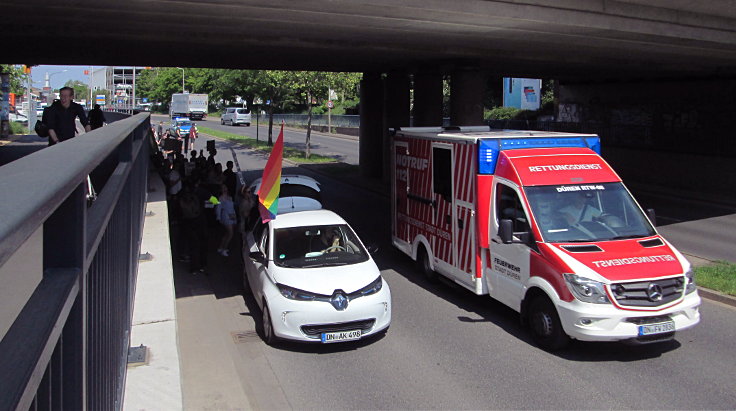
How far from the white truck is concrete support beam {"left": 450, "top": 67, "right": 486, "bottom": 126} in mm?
Answer: 53746

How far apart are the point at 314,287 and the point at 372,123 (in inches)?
878

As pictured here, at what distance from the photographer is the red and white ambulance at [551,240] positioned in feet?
28.0

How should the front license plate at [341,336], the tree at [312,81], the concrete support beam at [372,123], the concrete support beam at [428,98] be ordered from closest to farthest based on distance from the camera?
the front license plate at [341,336]
the concrete support beam at [428,98]
the concrete support beam at [372,123]
the tree at [312,81]

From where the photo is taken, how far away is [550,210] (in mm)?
9914

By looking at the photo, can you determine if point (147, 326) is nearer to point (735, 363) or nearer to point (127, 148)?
point (127, 148)

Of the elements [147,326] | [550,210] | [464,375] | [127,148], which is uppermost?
[127,148]

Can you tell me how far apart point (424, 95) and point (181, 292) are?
1537 cm

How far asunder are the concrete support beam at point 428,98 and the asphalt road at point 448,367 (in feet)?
48.9

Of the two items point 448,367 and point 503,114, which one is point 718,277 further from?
point 503,114

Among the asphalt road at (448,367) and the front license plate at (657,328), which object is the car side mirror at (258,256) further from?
the front license plate at (657,328)

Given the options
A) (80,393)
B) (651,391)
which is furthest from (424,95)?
(80,393)

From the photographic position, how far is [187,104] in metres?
74.4

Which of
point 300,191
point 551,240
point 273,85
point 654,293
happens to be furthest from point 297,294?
point 273,85

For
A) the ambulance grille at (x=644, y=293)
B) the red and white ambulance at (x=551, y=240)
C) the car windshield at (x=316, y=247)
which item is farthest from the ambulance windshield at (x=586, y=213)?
the car windshield at (x=316, y=247)
